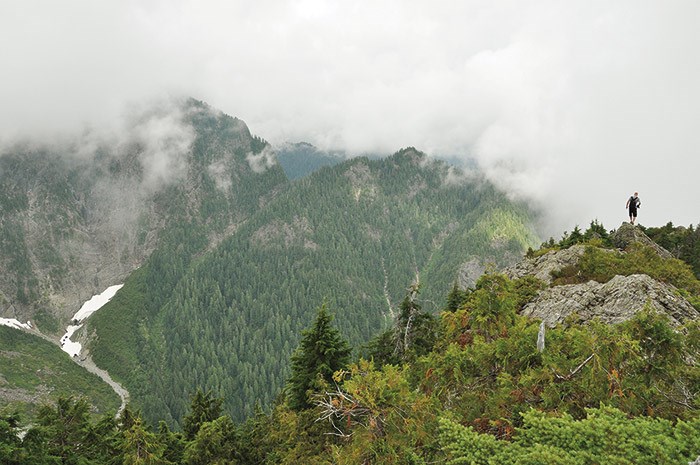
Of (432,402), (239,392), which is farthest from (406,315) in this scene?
(239,392)

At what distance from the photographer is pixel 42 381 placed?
584 feet

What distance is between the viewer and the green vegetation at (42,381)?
6462 inches

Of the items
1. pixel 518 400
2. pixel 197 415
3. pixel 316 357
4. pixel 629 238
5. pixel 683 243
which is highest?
pixel 683 243

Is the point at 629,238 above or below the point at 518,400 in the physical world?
above

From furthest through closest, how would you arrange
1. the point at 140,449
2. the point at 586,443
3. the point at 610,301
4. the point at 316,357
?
1. the point at 140,449
2. the point at 316,357
3. the point at 610,301
4. the point at 586,443

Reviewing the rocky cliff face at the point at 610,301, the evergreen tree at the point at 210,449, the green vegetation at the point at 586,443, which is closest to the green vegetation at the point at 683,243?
the rocky cliff face at the point at 610,301

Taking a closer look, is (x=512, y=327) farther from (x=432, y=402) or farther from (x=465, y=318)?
(x=432, y=402)

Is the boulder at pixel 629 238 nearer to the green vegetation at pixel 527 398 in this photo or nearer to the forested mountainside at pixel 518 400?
the forested mountainside at pixel 518 400

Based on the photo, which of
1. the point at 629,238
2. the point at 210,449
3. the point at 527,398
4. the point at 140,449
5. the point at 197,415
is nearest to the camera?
the point at 527,398

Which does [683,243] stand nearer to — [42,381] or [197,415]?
[197,415]

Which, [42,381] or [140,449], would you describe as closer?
[140,449]


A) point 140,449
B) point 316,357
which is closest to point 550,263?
point 316,357

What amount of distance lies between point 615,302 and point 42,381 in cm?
22805

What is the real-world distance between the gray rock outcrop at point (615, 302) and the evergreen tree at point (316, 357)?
1381 centimetres
